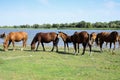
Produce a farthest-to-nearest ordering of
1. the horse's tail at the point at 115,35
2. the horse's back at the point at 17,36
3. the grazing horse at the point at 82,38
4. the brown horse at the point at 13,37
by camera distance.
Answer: the horse's back at the point at 17,36 → the horse's tail at the point at 115,35 → the brown horse at the point at 13,37 → the grazing horse at the point at 82,38

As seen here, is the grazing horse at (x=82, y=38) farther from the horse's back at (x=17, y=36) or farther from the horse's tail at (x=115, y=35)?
the horse's back at (x=17, y=36)

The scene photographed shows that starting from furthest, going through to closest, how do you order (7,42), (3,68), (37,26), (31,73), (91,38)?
(37,26) < (7,42) < (91,38) < (3,68) < (31,73)

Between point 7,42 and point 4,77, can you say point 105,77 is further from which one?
point 7,42

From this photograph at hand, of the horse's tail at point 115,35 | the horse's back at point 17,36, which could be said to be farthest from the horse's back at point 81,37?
the horse's back at point 17,36

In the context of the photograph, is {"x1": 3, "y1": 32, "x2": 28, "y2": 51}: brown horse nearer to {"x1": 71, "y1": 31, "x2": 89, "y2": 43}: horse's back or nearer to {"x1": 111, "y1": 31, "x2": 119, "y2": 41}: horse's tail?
{"x1": 71, "y1": 31, "x2": 89, "y2": 43}: horse's back

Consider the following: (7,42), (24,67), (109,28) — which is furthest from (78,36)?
(109,28)

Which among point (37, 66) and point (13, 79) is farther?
point (37, 66)

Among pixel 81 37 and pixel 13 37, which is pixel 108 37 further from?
pixel 13 37

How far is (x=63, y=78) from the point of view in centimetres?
1251

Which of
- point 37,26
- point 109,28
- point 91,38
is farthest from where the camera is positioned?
point 37,26

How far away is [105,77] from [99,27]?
102m

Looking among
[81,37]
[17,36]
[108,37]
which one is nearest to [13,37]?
[17,36]

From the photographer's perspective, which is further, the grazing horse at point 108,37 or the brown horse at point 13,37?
the grazing horse at point 108,37

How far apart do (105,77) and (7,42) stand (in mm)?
13379
